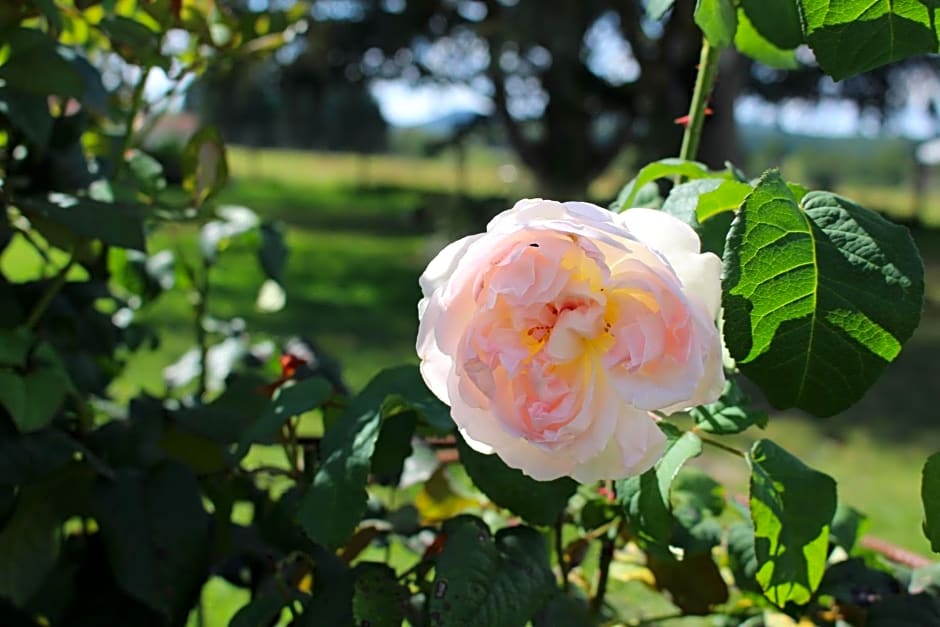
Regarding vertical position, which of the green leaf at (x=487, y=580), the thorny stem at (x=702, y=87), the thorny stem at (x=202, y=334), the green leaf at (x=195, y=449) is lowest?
the thorny stem at (x=202, y=334)

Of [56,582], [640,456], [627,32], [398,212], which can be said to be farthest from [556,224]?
[398,212]

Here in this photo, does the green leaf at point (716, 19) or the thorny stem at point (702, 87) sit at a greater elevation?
the green leaf at point (716, 19)

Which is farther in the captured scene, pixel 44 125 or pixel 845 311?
pixel 44 125

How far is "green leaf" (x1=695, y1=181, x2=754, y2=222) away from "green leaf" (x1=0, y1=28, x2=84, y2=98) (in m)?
0.48

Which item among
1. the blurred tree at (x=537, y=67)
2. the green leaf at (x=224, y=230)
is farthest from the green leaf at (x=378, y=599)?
the blurred tree at (x=537, y=67)

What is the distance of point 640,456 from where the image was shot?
0.42m

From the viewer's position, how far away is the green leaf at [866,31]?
0.47 meters

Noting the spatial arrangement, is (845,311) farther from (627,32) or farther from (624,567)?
(627,32)

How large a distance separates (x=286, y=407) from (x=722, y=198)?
1.00 ft

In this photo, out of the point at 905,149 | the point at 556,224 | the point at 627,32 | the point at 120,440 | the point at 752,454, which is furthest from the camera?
the point at 905,149

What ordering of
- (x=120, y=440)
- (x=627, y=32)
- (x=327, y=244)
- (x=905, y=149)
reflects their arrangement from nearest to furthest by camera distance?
(x=120, y=440)
(x=627, y=32)
(x=327, y=244)
(x=905, y=149)

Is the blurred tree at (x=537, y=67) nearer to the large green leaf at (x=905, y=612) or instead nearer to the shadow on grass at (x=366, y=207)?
the shadow on grass at (x=366, y=207)

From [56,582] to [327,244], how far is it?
8572mm

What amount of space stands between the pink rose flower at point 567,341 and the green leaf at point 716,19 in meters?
0.17
